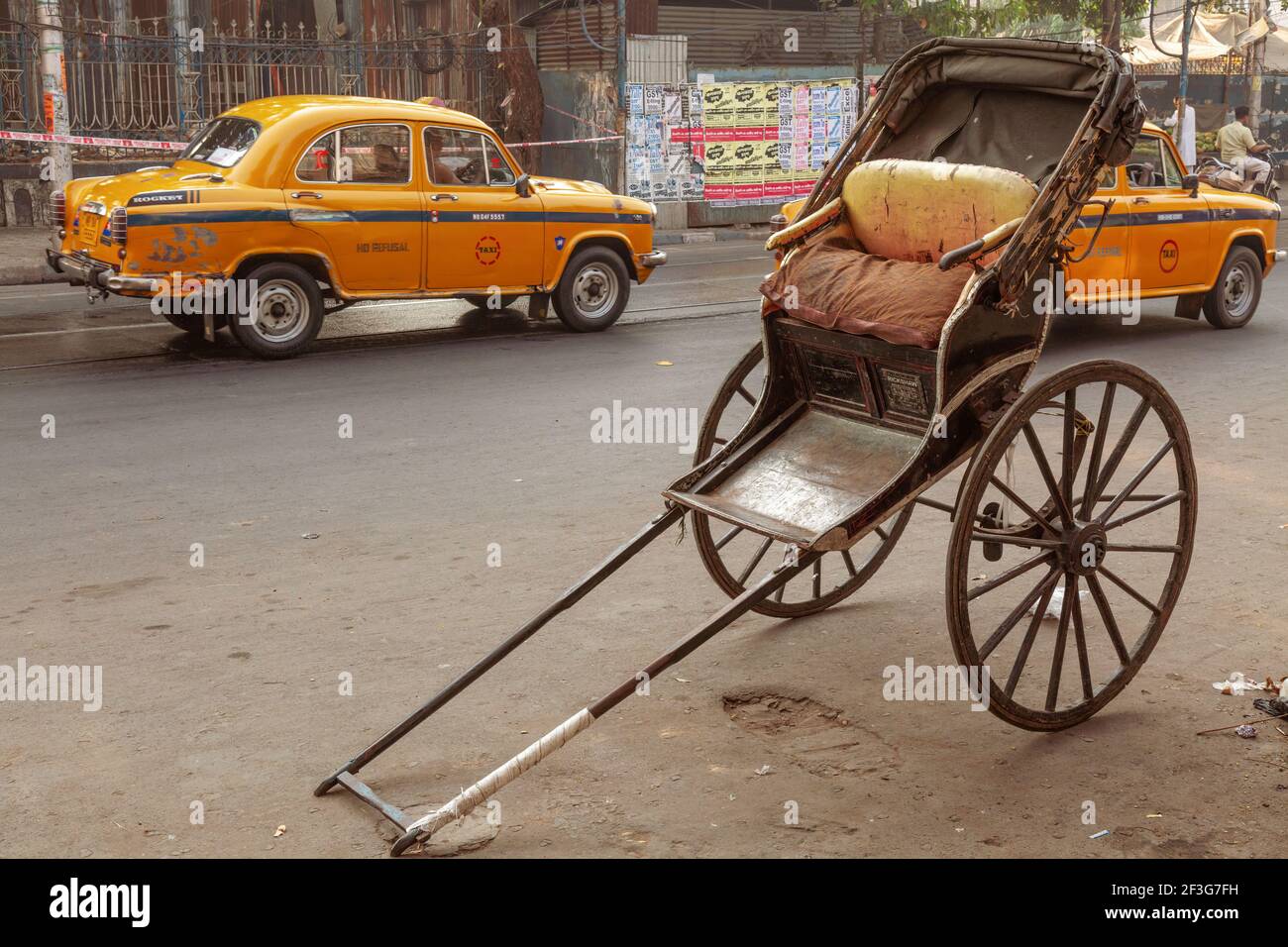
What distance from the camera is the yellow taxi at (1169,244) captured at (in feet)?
35.4

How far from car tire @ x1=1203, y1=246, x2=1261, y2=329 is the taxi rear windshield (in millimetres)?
7791

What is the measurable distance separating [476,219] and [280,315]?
5.44 ft

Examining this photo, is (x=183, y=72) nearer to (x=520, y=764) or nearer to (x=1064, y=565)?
(x=1064, y=565)

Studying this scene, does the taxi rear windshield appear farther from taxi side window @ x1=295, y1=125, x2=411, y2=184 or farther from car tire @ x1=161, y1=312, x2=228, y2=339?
car tire @ x1=161, y1=312, x2=228, y2=339

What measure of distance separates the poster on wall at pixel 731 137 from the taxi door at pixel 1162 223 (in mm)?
9007

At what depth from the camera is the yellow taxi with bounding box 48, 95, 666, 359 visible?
9711mm

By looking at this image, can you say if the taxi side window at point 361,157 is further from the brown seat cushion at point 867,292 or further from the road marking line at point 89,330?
the brown seat cushion at point 867,292

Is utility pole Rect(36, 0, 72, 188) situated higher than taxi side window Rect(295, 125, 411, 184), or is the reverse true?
utility pole Rect(36, 0, 72, 188)

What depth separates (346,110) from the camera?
1038cm

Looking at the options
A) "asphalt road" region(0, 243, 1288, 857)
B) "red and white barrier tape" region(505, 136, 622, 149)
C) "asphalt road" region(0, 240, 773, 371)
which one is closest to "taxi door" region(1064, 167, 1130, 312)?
"asphalt road" region(0, 243, 1288, 857)

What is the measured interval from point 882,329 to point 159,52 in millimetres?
17556

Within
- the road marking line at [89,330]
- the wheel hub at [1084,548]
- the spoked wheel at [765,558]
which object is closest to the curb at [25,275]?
the road marking line at [89,330]

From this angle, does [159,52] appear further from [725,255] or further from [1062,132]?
[1062,132]
